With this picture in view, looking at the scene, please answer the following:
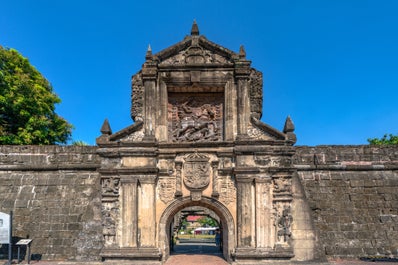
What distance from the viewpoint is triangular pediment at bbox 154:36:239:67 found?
11891mm

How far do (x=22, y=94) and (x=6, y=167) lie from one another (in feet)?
22.3

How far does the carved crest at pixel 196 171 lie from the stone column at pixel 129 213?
1815 mm

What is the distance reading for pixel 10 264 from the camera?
10297 mm

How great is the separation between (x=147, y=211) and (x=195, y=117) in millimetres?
3790

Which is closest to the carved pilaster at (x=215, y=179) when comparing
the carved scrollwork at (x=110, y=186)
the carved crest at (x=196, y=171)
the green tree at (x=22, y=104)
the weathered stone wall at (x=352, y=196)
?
the carved crest at (x=196, y=171)

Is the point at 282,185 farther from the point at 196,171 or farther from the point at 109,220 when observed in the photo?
the point at 109,220

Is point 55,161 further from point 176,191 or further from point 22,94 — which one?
point 22,94

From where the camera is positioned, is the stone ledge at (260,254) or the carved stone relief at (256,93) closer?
the stone ledge at (260,254)

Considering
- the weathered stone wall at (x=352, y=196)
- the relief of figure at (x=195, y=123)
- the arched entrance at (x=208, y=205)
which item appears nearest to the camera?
the arched entrance at (x=208, y=205)

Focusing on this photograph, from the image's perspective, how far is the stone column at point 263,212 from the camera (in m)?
10.7

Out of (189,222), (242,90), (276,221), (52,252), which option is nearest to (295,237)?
(276,221)

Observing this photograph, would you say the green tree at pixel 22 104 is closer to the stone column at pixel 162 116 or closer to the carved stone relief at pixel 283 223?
the stone column at pixel 162 116

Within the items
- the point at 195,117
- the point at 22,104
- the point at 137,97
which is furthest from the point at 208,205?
the point at 22,104

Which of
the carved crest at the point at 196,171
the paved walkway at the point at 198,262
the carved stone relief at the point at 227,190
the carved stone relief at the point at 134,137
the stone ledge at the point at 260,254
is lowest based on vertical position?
the paved walkway at the point at 198,262
